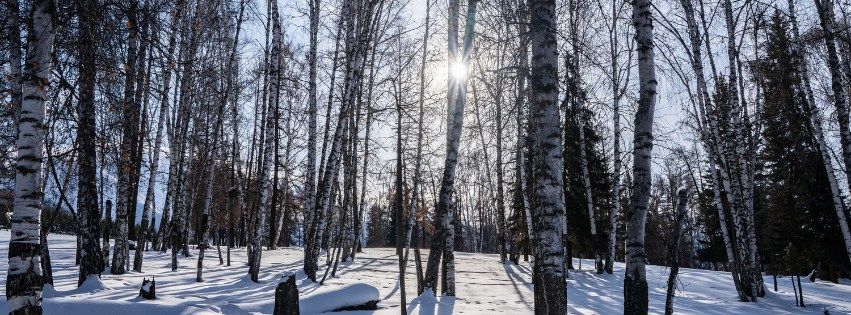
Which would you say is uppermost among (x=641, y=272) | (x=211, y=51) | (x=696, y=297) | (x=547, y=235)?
(x=211, y=51)

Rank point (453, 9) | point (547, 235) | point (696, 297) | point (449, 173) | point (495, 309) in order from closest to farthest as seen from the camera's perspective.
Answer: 1. point (547, 235)
2. point (495, 309)
3. point (449, 173)
4. point (453, 9)
5. point (696, 297)

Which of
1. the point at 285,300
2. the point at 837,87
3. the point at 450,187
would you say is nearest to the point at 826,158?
the point at 837,87

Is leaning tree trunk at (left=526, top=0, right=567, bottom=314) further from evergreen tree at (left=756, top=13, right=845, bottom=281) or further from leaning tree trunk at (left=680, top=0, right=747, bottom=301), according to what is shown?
evergreen tree at (left=756, top=13, right=845, bottom=281)

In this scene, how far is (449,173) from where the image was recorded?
372 inches

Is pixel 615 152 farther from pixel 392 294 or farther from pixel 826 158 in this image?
pixel 392 294

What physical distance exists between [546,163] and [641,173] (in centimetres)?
123

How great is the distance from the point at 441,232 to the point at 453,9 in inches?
179

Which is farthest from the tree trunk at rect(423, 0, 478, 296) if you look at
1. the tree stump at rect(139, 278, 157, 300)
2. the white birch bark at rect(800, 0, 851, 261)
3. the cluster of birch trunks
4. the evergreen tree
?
the evergreen tree

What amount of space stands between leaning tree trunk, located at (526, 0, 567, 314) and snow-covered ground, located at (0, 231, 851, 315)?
2911mm

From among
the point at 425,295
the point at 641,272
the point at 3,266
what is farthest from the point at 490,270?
the point at 3,266

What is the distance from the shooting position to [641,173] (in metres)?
6.26

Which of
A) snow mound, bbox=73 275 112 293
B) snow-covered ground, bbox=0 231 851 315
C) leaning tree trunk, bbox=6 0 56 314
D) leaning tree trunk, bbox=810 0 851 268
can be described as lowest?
snow-covered ground, bbox=0 231 851 315

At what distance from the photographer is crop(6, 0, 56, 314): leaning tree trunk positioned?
5145mm

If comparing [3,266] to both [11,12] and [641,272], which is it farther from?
[641,272]
